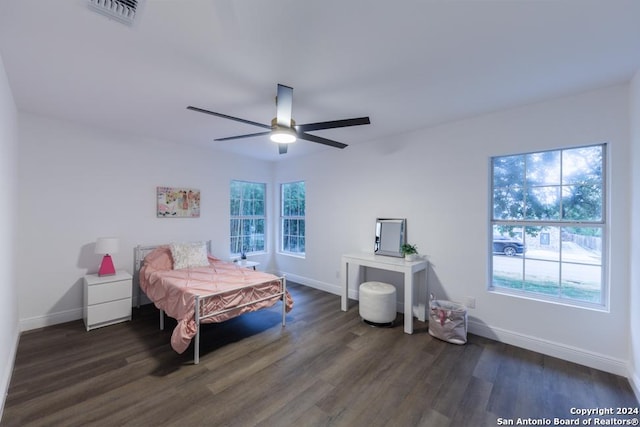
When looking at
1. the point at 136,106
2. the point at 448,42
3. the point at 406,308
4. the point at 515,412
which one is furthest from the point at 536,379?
the point at 136,106

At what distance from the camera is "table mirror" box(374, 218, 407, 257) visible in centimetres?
373

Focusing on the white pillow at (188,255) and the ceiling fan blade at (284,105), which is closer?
the ceiling fan blade at (284,105)

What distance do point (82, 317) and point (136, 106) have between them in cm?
279

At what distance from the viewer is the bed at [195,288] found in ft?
8.29

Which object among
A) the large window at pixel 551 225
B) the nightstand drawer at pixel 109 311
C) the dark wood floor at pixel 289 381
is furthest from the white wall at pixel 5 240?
the large window at pixel 551 225

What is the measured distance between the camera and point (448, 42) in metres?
1.76

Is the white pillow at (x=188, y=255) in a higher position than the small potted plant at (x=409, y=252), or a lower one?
lower

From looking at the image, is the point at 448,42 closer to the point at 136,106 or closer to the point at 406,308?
the point at 406,308

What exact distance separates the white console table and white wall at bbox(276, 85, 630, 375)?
1.03 ft

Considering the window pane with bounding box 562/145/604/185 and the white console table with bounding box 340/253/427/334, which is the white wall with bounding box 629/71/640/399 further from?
the white console table with bounding box 340/253/427/334

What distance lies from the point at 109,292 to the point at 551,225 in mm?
5021

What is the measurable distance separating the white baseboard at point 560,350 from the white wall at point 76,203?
14.7 feet

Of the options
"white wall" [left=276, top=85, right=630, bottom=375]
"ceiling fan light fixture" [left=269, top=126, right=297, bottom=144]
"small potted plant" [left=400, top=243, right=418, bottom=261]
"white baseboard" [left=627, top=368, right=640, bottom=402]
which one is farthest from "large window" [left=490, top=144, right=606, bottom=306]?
"ceiling fan light fixture" [left=269, top=126, right=297, bottom=144]

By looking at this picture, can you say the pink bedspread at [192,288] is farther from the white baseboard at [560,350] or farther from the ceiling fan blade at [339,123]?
the white baseboard at [560,350]
